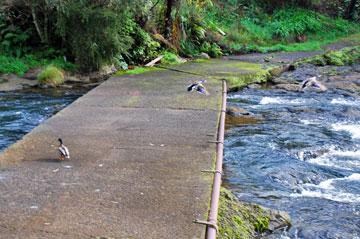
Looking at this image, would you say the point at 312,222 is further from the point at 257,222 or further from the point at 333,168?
the point at 333,168

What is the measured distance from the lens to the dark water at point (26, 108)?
9.33 meters

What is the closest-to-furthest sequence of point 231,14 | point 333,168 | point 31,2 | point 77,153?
point 77,153
point 333,168
point 31,2
point 231,14

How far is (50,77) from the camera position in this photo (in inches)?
521

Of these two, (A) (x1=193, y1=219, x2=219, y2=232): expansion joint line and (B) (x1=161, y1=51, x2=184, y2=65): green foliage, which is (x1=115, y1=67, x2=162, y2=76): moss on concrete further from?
(A) (x1=193, y1=219, x2=219, y2=232): expansion joint line

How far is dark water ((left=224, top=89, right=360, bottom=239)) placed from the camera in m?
5.98

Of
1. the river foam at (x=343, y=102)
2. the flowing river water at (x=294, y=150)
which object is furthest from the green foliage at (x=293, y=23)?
the river foam at (x=343, y=102)

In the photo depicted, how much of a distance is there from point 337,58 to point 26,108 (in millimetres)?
12367

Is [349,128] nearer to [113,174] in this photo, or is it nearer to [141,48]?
[113,174]

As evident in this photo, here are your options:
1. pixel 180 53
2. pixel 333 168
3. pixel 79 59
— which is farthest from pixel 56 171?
pixel 180 53

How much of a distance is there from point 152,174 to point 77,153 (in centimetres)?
128

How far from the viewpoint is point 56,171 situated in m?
5.89

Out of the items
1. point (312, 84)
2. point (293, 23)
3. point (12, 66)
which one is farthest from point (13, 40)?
point (293, 23)

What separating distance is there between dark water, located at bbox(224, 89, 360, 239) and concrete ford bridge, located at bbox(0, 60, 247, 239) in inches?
28.7

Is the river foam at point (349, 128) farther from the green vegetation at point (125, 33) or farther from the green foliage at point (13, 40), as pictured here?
the green foliage at point (13, 40)
